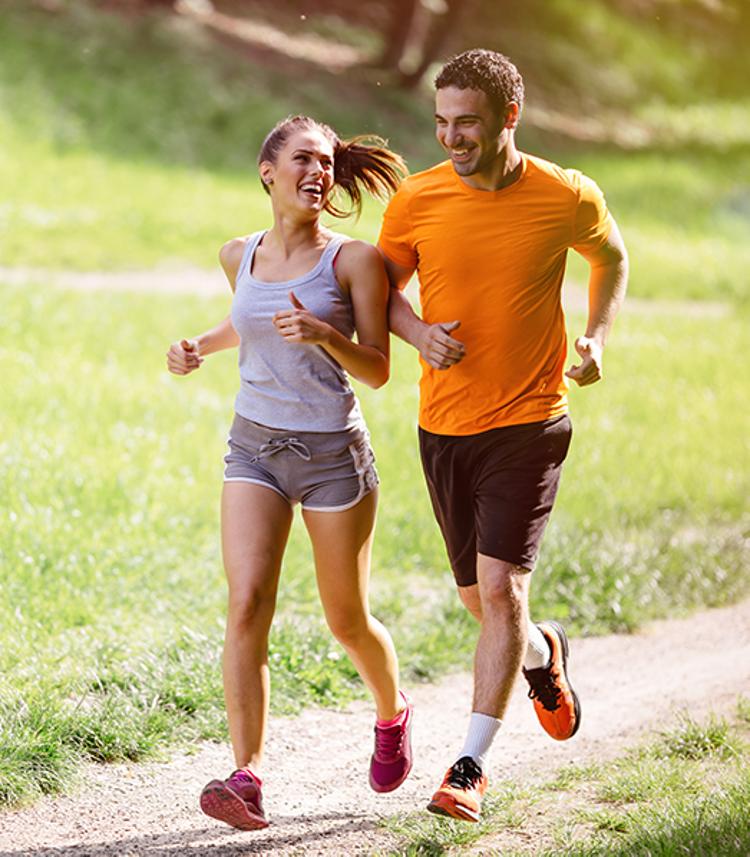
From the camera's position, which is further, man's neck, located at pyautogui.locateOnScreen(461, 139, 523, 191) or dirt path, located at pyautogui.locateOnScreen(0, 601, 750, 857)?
dirt path, located at pyautogui.locateOnScreen(0, 601, 750, 857)

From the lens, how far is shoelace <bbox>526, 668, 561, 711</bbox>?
5375 millimetres

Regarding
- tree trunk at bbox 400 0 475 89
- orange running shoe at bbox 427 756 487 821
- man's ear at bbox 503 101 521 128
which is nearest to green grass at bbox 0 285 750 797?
orange running shoe at bbox 427 756 487 821

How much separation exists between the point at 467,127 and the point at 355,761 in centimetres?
257

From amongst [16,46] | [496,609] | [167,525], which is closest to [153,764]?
[496,609]

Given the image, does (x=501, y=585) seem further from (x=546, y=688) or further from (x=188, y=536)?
(x=188, y=536)

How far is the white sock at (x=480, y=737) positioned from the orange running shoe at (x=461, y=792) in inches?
0.9

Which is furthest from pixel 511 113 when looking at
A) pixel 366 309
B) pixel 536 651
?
pixel 536 651

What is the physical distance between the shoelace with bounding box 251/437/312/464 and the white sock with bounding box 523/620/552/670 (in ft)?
3.87

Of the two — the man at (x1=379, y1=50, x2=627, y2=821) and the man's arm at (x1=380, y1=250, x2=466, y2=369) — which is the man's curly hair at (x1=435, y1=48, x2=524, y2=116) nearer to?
the man at (x1=379, y1=50, x2=627, y2=821)

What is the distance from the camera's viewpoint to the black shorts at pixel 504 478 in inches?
189

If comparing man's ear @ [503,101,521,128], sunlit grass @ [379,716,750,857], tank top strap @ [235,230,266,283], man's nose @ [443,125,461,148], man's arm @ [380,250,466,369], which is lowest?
sunlit grass @ [379,716,750,857]

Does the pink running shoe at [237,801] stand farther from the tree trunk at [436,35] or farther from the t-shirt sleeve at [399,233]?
the tree trunk at [436,35]

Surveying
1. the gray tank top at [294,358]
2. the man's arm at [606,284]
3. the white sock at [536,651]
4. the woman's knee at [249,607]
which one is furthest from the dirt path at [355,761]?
the man's arm at [606,284]

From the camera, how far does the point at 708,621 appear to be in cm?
797
